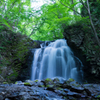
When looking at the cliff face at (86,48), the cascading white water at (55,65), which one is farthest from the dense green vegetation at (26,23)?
the cascading white water at (55,65)

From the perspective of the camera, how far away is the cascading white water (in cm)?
868

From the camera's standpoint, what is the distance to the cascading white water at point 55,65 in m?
8.68

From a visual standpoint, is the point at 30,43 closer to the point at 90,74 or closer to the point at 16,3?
the point at 16,3

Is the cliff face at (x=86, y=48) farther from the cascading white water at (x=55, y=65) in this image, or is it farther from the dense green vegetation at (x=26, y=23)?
the cascading white water at (x=55, y=65)

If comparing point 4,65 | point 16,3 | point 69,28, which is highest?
point 16,3

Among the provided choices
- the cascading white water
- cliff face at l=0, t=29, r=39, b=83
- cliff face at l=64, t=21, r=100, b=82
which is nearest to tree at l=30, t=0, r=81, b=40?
cliff face at l=64, t=21, r=100, b=82

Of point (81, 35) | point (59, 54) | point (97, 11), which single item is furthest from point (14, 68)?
point (97, 11)

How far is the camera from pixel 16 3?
11.8 meters

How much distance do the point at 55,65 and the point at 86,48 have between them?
3.41 meters

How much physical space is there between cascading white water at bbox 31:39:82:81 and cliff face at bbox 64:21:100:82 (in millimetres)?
813

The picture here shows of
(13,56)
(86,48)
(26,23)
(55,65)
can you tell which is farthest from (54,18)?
(13,56)

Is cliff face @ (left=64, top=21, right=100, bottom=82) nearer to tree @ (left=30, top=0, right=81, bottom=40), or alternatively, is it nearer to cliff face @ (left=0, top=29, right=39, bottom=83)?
tree @ (left=30, top=0, right=81, bottom=40)

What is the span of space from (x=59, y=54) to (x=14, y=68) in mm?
4844

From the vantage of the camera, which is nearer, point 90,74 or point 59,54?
point 90,74
